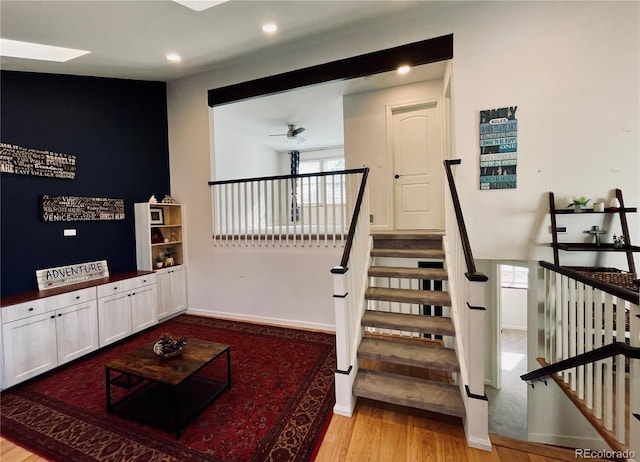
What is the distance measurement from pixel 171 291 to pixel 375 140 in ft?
13.9

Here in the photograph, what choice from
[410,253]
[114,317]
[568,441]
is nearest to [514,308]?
[568,441]

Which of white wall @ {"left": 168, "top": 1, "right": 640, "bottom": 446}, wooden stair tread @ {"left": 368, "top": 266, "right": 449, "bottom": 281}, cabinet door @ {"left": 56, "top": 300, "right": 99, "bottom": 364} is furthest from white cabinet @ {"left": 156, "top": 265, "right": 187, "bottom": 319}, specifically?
white wall @ {"left": 168, "top": 1, "right": 640, "bottom": 446}

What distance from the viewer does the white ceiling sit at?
2576 millimetres

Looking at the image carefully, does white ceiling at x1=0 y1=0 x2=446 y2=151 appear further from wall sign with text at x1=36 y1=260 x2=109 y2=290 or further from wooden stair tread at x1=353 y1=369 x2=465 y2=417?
wooden stair tread at x1=353 y1=369 x2=465 y2=417

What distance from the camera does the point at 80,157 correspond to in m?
3.61

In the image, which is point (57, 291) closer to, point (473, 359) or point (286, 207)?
point (286, 207)

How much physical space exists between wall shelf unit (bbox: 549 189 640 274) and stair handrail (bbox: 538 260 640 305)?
0.12 meters

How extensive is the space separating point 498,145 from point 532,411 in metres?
2.96

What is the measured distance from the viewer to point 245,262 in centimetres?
431

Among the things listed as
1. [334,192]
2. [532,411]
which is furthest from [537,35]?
[532,411]

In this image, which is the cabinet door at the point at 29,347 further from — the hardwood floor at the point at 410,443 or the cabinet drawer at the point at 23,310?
the hardwood floor at the point at 410,443

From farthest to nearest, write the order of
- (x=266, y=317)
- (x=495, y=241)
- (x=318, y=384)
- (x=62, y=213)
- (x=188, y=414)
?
(x=266, y=317) < (x=62, y=213) < (x=495, y=241) < (x=318, y=384) < (x=188, y=414)

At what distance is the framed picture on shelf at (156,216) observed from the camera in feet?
14.1

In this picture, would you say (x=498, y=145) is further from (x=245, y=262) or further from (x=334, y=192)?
(x=245, y=262)
